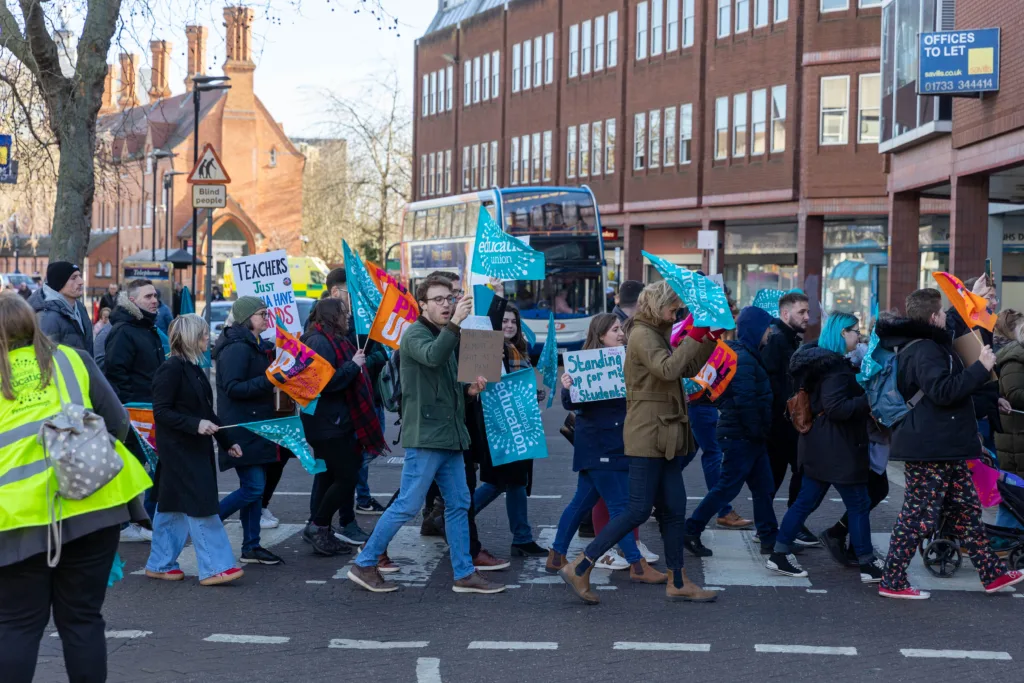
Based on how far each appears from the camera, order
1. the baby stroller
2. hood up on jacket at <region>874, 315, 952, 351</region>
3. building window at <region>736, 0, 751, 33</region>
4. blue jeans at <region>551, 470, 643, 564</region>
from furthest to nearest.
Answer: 1. building window at <region>736, 0, 751, 33</region>
2. the baby stroller
3. blue jeans at <region>551, 470, 643, 564</region>
4. hood up on jacket at <region>874, 315, 952, 351</region>

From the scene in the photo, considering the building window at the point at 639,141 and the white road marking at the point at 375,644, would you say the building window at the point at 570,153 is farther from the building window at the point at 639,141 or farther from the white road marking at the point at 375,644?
the white road marking at the point at 375,644

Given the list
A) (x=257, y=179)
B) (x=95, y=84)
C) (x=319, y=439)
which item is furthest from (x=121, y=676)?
(x=257, y=179)

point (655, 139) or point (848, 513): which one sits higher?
point (655, 139)

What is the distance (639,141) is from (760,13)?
7.58 m

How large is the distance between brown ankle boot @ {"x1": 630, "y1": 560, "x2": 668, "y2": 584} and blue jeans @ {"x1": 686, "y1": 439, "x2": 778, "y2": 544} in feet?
2.68

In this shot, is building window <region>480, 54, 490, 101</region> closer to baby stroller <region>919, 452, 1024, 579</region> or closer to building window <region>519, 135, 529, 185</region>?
building window <region>519, 135, 529, 185</region>

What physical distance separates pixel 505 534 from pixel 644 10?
37.0m

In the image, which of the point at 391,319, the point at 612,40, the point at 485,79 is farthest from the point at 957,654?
the point at 485,79

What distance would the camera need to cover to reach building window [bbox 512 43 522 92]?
5334 cm

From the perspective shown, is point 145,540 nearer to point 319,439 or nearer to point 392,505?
point 319,439

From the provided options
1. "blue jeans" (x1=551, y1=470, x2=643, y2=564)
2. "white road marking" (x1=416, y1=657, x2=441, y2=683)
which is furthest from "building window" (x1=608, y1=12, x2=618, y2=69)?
"white road marking" (x1=416, y1=657, x2=441, y2=683)

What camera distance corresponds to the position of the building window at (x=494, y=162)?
181 ft

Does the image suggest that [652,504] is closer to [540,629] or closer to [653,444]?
[653,444]

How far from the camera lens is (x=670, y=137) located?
→ 43.2 m
